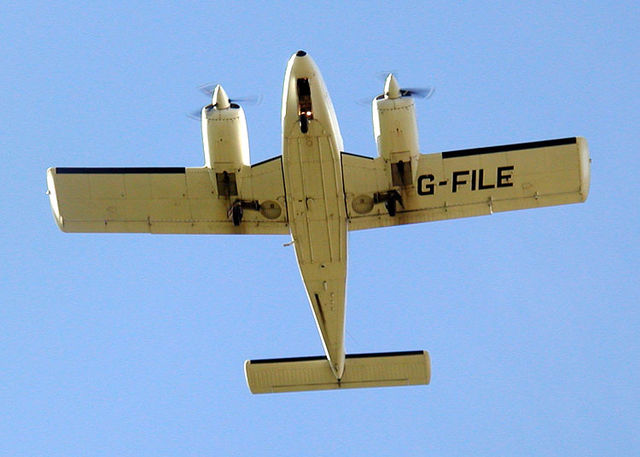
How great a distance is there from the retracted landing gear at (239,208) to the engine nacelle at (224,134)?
0.81 metres

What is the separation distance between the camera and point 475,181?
21.6m

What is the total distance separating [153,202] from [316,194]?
4.01 m

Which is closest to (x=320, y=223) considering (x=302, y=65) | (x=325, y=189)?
(x=325, y=189)

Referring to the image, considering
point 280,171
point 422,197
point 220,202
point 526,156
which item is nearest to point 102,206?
point 220,202

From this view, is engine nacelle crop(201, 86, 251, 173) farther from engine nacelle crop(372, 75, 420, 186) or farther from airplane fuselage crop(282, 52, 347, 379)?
engine nacelle crop(372, 75, 420, 186)

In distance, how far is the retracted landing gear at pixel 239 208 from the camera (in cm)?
2138

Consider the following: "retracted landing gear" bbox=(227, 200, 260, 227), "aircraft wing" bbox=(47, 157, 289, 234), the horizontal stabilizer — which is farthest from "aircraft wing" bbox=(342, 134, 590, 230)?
the horizontal stabilizer

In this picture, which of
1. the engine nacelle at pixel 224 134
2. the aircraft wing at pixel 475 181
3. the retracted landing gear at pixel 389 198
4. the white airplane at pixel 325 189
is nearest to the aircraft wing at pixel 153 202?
the white airplane at pixel 325 189

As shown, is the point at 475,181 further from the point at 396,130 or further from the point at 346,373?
the point at 346,373

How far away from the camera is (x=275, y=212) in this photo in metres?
21.8

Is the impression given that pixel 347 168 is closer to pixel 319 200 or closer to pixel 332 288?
pixel 319 200

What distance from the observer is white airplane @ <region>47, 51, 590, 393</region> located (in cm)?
2081

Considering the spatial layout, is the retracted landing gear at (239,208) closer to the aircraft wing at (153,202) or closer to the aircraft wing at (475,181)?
the aircraft wing at (153,202)

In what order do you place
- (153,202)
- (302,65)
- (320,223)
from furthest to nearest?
(153,202) < (320,223) < (302,65)
